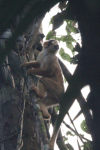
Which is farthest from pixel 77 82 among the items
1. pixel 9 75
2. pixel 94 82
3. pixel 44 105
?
pixel 44 105

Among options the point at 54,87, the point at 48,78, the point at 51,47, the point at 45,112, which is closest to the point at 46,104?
the point at 45,112

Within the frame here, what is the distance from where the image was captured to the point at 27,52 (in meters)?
2.55

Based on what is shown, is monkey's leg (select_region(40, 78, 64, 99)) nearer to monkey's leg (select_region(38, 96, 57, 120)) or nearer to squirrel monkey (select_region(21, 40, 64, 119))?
squirrel monkey (select_region(21, 40, 64, 119))

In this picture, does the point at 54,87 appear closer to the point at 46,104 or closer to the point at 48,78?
the point at 48,78

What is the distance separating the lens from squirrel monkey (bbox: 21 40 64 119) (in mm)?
3670

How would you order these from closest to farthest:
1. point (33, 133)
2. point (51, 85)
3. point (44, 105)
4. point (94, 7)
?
point (94, 7) < point (33, 133) < point (44, 105) < point (51, 85)

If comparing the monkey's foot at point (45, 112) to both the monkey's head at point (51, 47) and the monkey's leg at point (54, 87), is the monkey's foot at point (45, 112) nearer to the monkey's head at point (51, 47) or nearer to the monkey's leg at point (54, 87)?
the monkey's leg at point (54, 87)

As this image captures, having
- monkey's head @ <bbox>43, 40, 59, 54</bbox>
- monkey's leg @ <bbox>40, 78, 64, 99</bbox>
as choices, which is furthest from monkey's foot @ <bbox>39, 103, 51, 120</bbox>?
monkey's head @ <bbox>43, 40, 59, 54</bbox>

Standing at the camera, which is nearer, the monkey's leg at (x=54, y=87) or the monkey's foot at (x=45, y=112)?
the monkey's foot at (x=45, y=112)

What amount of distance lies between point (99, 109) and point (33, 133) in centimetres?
270

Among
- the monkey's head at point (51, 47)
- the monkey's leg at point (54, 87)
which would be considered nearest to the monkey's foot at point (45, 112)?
the monkey's leg at point (54, 87)

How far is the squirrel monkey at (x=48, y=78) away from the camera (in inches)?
144

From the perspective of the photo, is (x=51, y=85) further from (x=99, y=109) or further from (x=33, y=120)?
(x=99, y=109)

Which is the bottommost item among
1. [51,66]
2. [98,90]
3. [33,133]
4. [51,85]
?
[33,133]
